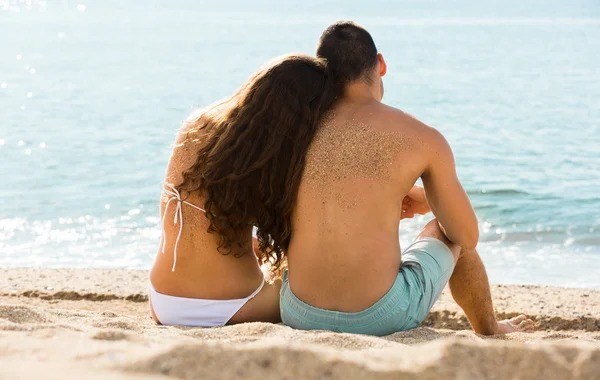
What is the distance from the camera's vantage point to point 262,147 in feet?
9.54

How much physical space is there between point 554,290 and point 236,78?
42.8 ft

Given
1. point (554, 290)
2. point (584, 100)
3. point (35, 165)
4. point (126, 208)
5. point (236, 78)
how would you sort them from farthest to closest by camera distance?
point (236, 78), point (584, 100), point (35, 165), point (126, 208), point (554, 290)

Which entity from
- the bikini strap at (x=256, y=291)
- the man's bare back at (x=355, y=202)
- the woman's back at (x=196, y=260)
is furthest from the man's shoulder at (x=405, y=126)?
the bikini strap at (x=256, y=291)

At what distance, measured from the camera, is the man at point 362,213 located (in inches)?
110

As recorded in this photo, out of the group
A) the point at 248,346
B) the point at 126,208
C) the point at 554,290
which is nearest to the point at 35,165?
the point at 126,208

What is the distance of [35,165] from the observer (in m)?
9.38

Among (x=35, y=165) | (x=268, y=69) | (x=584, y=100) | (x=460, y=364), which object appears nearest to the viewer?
(x=460, y=364)

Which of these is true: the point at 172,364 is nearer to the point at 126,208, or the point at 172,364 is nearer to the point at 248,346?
the point at 248,346

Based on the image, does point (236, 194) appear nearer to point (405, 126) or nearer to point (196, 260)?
point (196, 260)

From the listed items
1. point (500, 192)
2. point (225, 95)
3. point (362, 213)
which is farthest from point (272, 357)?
point (225, 95)

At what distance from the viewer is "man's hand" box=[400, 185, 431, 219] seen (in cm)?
321

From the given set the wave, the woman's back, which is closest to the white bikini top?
the woman's back

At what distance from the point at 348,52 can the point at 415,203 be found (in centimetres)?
68

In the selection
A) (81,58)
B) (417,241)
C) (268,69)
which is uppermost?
(268,69)
